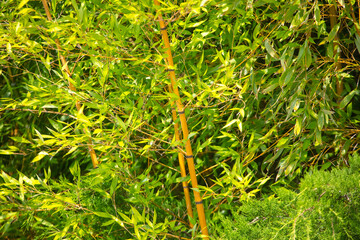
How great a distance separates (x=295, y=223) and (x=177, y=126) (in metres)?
0.66

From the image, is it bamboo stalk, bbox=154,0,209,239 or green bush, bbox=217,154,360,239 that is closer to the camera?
green bush, bbox=217,154,360,239

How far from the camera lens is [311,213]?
1178 millimetres

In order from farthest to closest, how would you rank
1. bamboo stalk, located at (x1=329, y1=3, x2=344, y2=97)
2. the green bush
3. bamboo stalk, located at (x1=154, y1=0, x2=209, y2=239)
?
bamboo stalk, located at (x1=329, y1=3, x2=344, y2=97), bamboo stalk, located at (x1=154, y1=0, x2=209, y2=239), the green bush

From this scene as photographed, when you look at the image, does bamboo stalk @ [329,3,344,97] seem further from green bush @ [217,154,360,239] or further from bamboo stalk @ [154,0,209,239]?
bamboo stalk @ [154,0,209,239]

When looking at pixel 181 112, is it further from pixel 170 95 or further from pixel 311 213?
pixel 311 213

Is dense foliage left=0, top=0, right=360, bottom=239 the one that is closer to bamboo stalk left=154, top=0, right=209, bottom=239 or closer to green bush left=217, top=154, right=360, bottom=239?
bamboo stalk left=154, top=0, right=209, bottom=239

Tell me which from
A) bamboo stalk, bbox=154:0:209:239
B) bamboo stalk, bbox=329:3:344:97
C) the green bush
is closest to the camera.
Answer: the green bush

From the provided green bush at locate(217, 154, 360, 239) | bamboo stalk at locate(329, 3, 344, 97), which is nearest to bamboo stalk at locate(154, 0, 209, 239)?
green bush at locate(217, 154, 360, 239)

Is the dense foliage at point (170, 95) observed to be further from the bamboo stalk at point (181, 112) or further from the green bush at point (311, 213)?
the green bush at point (311, 213)

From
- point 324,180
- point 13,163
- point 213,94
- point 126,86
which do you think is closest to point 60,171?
point 13,163

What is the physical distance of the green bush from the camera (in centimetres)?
116

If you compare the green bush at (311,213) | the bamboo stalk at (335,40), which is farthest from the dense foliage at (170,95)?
the green bush at (311,213)

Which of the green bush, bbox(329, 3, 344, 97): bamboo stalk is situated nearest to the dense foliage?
bbox(329, 3, 344, 97): bamboo stalk

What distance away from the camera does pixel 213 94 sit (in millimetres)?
1417
